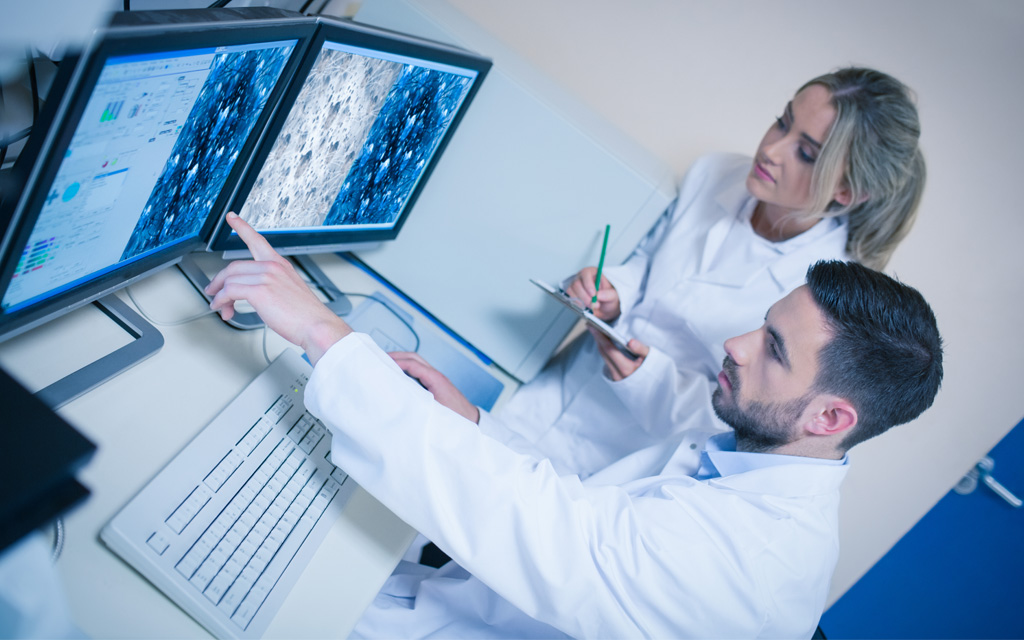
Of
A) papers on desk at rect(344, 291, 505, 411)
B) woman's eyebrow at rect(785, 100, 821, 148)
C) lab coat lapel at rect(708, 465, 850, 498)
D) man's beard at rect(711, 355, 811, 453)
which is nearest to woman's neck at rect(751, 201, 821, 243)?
woman's eyebrow at rect(785, 100, 821, 148)

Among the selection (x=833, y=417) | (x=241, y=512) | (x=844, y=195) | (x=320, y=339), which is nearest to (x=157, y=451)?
(x=241, y=512)

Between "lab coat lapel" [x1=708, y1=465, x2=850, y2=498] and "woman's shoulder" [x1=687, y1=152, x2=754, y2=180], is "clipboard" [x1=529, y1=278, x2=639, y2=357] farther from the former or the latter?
"woman's shoulder" [x1=687, y1=152, x2=754, y2=180]

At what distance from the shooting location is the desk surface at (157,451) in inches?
24.9

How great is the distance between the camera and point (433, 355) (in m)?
1.25

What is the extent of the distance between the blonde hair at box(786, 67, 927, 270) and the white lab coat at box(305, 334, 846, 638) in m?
0.68

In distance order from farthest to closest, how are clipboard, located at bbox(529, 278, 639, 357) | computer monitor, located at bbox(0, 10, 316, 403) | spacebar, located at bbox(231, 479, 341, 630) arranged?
1. clipboard, located at bbox(529, 278, 639, 357)
2. spacebar, located at bbox(231, 479, 341, 630)
3. computer monitor, located at bbox(0, 10, 316, 403)

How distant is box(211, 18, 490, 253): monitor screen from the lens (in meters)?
0.86

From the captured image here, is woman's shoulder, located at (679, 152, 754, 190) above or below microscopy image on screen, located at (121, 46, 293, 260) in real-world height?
above

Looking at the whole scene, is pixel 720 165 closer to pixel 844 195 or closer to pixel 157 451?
pixel 844 195

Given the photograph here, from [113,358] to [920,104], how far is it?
1.56 m

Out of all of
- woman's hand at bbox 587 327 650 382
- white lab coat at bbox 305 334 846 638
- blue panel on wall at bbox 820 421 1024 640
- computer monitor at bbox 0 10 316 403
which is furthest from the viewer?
blue panel on wall at bbox 820 421 1024 640

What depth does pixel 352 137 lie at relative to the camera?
38.1 inches

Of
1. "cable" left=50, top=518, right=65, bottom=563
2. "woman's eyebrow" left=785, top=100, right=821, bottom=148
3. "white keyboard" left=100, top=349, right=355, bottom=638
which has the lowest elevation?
"cable" left=50, top=518, right=65, bottom=563

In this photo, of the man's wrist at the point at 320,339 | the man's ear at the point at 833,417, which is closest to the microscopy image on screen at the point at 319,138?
the man's wrist at the point at 320,339
